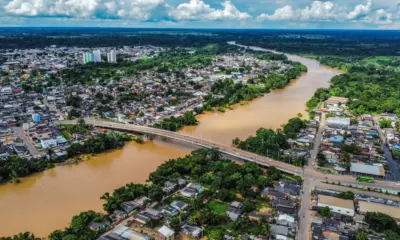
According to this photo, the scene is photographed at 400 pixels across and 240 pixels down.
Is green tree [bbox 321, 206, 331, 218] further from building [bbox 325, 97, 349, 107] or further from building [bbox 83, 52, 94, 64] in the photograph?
building [bbox 83, 52, 94, 64]

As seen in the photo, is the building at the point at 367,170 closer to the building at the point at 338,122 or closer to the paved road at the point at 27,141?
the building at the point at 338,122

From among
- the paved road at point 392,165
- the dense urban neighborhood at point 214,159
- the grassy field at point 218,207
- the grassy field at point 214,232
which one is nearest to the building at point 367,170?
the dense urban neighborhood at point 214,159

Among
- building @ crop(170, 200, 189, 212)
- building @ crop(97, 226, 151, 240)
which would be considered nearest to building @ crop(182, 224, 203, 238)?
building @ crop(170, 200, 189, 212)

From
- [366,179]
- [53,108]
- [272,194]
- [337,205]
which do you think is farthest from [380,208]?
[53,108]

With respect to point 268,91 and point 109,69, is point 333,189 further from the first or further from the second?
point 109,69

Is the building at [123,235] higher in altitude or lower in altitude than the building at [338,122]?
lower
